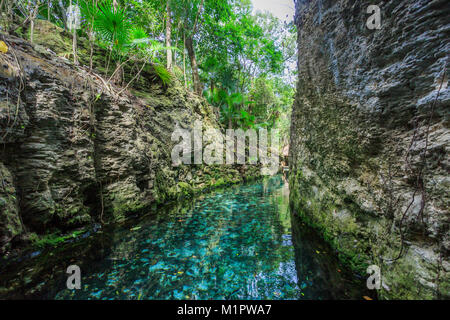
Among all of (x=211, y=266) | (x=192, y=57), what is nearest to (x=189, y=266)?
(x=211, y=266)

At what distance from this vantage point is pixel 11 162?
293cm

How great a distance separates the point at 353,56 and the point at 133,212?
18.7ft

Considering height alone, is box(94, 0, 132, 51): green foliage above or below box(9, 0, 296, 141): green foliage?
below

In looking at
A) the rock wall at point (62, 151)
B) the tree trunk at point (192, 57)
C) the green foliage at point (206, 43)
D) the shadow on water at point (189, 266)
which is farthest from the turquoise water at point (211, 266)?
the tree trunk at point (192, 57)

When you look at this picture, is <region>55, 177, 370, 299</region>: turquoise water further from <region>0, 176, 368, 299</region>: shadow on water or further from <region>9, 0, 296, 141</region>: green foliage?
<region>9, 0, 296, 141</region>: green foliage

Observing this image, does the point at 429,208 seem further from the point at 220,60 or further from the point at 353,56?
the point at 220,60

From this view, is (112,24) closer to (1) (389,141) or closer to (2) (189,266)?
(2) (189,266)

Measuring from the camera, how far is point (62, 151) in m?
3.60

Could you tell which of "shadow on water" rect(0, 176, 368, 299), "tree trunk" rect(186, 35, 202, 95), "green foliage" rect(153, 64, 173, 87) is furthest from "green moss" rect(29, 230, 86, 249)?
"tree trunk" rect(186, 35, 202, 95)

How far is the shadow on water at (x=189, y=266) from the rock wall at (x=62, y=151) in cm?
56

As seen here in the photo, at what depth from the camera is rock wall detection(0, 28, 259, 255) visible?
2891 millimetres

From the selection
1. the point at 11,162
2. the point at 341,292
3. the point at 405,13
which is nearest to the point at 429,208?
the point at 341,292

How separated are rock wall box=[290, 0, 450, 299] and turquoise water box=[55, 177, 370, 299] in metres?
0.61

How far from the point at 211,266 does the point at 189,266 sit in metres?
0.35
